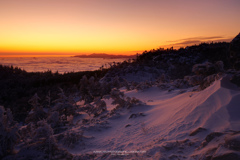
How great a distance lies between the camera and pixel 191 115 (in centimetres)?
329

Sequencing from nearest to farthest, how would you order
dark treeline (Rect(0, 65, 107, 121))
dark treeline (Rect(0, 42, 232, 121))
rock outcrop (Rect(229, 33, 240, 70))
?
rock outcrop (Rect(229, 33, 240, 70))
dark treeline (Rect(0, 65, 107, 121))
dark treeline (Rect(0, 42, 232, 121))

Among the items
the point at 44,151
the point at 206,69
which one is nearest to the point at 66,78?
the point at 206,69

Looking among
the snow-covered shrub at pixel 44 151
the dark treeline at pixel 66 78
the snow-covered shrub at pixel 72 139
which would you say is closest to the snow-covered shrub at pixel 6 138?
the snow-covered shrub at pixel 44 151

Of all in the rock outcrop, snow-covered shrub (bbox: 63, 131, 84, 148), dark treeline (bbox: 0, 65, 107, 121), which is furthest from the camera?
dark treeline (bbox: 0, 65, 107, 121)

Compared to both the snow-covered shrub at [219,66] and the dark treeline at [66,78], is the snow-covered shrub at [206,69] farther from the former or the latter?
the dark treeline at [66,78]

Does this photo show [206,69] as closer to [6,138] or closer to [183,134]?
[183,134]

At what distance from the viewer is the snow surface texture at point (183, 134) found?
2.30 m

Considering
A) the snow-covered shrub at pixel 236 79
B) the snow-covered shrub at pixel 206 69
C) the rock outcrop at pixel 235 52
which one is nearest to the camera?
the snow-covered shrub at pixel 236 79

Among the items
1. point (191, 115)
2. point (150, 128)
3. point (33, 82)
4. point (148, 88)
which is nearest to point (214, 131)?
point (191, 115)

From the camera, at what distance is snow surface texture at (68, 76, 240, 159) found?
2300mm

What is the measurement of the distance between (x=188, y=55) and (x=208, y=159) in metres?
18.8

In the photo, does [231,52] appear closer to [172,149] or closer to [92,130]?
[172,149]

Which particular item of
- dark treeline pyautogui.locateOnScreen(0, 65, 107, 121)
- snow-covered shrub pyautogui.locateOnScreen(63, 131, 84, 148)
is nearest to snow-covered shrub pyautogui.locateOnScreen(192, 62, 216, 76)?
snow-covered shrub pyautogui.locateOnScreen(63, 131, 84, 148)

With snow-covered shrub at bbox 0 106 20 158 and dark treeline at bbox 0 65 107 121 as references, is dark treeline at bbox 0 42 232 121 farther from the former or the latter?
snow-covered shrub at bbox 0 106 20 158
